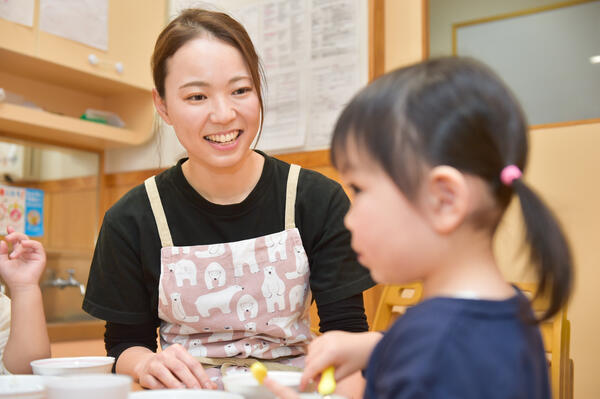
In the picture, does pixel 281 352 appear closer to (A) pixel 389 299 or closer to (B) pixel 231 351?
(B) pixel 231 351

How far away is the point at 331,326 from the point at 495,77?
594 millimetres

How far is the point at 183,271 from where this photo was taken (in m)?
1.00

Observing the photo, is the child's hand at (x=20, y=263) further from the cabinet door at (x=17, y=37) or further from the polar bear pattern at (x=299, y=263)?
the cabinet door at (x=17, y=37)

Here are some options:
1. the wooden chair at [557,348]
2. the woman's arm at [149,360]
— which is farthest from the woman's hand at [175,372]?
the wooden chair at [557,348]

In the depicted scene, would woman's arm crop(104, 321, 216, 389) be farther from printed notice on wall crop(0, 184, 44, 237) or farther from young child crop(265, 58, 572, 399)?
printed notice on wall crop(0, 184, 44, 237)

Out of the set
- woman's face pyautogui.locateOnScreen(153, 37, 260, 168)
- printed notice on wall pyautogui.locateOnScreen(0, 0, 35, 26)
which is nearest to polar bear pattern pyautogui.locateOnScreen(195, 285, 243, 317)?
woman's face pyautogui.locateOnScreen(153, 37, 260, 168)

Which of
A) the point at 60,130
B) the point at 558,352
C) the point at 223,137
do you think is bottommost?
the point at 558,352

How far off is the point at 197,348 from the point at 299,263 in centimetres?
23

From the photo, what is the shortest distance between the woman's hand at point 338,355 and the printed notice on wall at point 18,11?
1803 millimetres

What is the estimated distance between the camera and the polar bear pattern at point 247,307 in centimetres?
99

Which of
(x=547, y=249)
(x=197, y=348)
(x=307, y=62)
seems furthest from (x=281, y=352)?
(x=307, y=62)

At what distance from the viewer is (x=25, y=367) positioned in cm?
89

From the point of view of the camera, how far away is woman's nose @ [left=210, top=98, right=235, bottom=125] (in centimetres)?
100

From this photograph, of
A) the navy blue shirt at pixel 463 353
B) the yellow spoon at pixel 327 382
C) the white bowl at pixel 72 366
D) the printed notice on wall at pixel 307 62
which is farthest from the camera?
the printed notice on wall at pixel 307 62
